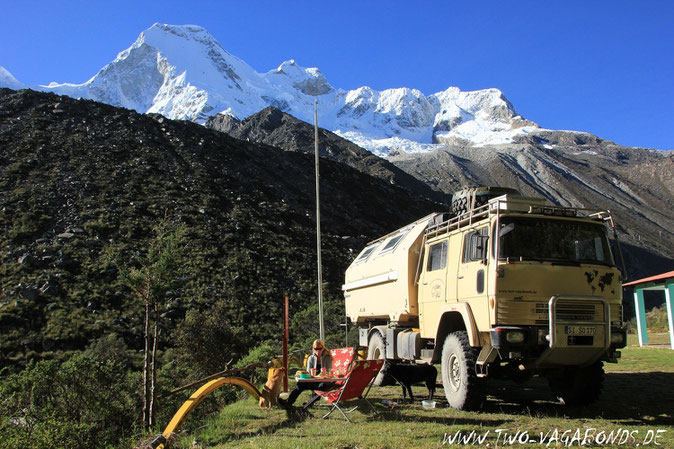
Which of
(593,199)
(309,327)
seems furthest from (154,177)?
(593,199)

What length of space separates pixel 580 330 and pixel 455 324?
226cm

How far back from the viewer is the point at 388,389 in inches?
473

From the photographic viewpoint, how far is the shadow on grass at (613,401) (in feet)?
26.4

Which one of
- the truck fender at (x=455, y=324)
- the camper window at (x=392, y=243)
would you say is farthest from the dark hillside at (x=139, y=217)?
the truck fender at (x=455, y=324)

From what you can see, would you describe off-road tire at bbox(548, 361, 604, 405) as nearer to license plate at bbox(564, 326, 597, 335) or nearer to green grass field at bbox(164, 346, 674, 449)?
green grass field at bbox(164, 346, 674, 449)

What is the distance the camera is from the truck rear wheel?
8203mm

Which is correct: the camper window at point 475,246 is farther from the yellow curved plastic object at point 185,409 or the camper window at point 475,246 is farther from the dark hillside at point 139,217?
the dark hillside at point 139,217

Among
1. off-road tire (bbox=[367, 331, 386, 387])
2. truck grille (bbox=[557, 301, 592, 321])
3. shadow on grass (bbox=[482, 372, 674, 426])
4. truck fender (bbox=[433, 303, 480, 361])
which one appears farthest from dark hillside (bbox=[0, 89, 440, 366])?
truck grille (bbox=[557, 301, 592, 321])

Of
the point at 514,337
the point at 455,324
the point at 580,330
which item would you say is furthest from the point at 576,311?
the point at 455,324

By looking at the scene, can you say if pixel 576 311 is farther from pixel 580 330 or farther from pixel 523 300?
pixel 523 300

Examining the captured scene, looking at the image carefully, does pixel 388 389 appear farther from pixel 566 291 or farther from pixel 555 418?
pixel 566 291

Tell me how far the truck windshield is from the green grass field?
2410 millimetres

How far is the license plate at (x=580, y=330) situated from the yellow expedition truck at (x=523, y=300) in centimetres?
1

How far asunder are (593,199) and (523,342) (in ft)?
A: 323
